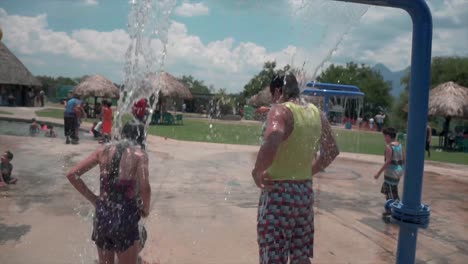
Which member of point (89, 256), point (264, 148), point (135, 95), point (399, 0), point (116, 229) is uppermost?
point (399, 0)

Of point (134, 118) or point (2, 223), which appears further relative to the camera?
point (2, 223)

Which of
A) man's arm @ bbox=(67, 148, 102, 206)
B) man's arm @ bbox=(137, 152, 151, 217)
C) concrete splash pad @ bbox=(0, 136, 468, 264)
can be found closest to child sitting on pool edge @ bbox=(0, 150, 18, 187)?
concrete splash pad @ bbox=(0, 136, 468, 264)

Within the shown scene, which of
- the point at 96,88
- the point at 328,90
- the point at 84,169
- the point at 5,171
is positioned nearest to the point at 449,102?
the point at 328,90

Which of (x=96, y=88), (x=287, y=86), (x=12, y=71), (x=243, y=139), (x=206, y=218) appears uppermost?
(x=12, y=71)

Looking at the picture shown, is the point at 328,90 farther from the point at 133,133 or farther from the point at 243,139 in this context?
the point at 243,139

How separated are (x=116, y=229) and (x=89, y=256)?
5.51 feet

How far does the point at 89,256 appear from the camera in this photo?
4.35 metres

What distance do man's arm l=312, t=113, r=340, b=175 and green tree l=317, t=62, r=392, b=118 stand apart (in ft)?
173

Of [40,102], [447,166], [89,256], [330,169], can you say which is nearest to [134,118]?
[89,256]

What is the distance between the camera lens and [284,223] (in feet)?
9.05

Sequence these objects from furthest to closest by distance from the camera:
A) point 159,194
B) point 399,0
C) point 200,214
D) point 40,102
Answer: point 40,102 < point 159,194 < point 200,214 < point 399,0

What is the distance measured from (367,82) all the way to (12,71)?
41.7 metres

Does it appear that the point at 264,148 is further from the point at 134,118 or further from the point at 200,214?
the point at 200,214

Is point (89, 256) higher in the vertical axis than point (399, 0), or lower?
lower
